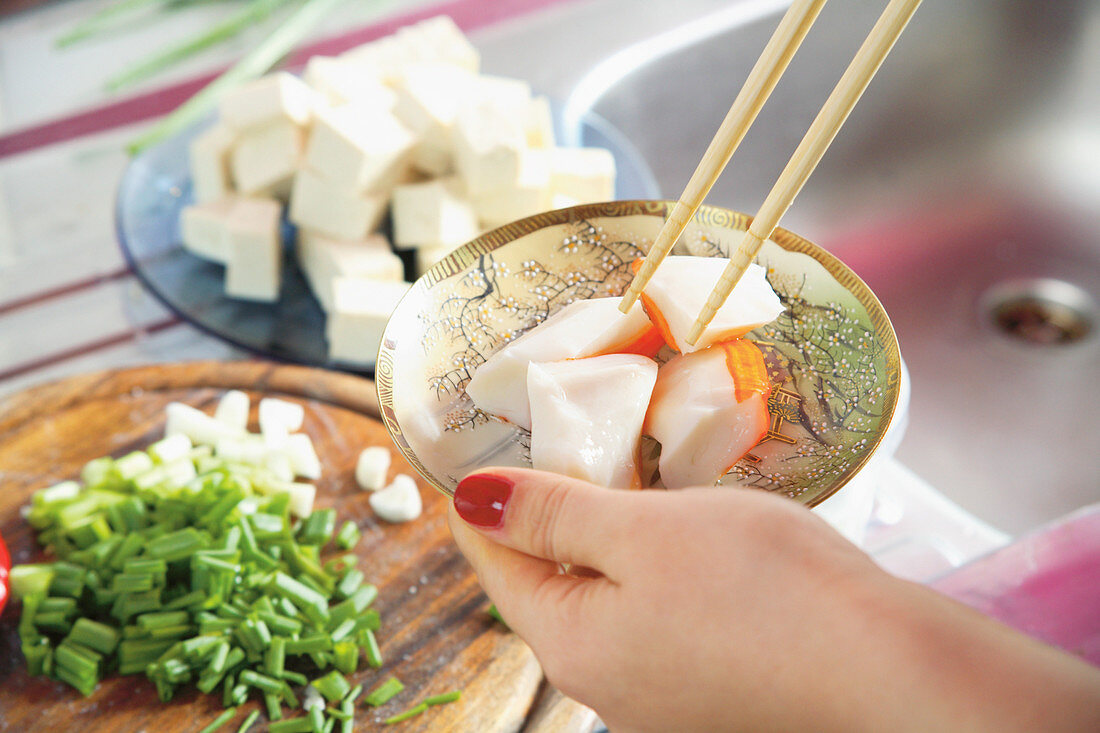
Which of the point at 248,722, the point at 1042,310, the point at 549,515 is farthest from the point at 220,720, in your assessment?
the point at 1042,310

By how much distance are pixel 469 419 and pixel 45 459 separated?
64 cm

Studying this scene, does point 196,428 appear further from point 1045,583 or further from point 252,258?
point 1045,583

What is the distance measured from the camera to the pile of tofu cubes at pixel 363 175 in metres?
1.15

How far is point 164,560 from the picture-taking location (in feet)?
2.68

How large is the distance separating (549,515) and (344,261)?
0.74 meters

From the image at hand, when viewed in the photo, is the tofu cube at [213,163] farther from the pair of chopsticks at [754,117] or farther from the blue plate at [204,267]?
the pair of chopsticks at [754,117]

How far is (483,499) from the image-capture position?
0.49m

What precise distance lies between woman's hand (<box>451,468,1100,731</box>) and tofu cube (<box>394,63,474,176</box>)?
82cm

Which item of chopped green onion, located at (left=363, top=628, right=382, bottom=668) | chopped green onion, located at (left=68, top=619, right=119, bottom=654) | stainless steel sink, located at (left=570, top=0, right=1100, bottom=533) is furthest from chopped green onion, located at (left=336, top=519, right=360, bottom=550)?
stainless steel sink, located at (left=570, top=0, right=1100, bottom=533)

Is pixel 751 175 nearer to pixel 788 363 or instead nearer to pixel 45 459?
pixel 788 363

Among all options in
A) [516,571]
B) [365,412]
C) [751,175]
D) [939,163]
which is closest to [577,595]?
[516,571]

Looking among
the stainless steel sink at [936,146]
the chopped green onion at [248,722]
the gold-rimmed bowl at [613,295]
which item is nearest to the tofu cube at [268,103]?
the stainless steel sink at [936,146]

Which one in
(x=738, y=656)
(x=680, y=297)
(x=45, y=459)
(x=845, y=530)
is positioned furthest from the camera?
(x=45, y=459)

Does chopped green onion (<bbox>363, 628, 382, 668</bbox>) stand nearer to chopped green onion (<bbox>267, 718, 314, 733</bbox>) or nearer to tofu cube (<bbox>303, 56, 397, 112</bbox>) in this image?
chopped green onion (<bbox>267, 718, 314, 733</bbox>)
